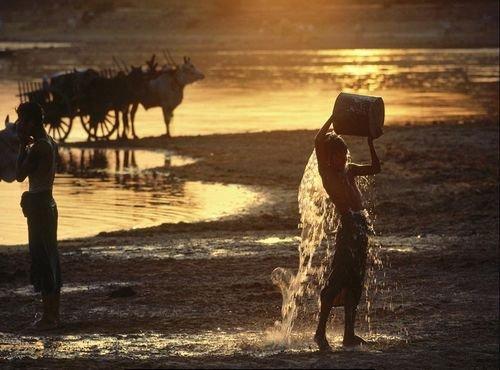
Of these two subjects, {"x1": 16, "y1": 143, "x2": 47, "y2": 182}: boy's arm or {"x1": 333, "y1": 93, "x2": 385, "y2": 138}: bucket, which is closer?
{"x1": 333, "y1": 93, "x2": 385, "y2": 138}: bucket

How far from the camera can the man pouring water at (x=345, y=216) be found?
8125 mm

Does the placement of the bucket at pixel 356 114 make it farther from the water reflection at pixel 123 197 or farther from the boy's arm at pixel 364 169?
the water reflection at pixel 123 197

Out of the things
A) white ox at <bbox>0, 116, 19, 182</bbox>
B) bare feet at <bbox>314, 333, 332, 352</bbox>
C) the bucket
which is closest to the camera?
bare feet at <bbox>314, 333, 332, 352</bbox>

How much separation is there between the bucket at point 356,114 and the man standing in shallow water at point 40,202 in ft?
7.06

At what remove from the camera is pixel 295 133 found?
1031 inches

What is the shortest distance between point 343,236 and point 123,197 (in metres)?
9.57

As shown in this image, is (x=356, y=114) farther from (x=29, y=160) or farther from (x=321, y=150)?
(x=29, y=160)

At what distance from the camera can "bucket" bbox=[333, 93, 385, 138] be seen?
8.27m

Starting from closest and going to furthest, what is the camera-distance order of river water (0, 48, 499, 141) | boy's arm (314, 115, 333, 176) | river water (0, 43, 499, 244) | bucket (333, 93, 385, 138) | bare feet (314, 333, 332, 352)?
bare feet (314, 333, 332, 352), boy's arm (314, 115, 333, 176), bucket (333, 93, 385, 138), river water (0, 43, 499, 244), river water (0, 48, 499, 141)

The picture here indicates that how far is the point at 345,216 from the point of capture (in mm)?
8133

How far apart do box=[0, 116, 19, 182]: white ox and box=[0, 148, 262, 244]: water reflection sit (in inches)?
131

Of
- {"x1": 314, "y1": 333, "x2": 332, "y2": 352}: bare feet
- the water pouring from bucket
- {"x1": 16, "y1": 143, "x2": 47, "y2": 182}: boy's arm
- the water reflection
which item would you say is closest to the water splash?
{"x1": 314, "y1": 333, "x2": 332, "y2": 352}: bare feet

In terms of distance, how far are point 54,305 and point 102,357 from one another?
1.26 metres

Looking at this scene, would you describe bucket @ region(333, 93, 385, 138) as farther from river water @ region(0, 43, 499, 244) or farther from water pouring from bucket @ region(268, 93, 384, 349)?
river water @ region(0, 43, 499, 244)
